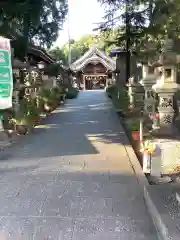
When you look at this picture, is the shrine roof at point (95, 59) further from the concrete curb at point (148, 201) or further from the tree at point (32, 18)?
the concrete curb at point (148, 201)

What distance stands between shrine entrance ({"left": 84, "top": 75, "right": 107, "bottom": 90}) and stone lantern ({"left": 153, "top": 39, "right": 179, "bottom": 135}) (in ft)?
149

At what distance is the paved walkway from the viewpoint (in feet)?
14.3

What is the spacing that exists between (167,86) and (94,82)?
50.4 metres

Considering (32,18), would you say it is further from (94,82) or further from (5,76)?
(94,82)

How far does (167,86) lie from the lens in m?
10.9

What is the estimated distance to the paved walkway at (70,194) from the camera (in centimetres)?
436

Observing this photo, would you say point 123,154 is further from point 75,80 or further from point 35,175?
point 75,80

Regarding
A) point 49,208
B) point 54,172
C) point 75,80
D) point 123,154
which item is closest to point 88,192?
point 49,208

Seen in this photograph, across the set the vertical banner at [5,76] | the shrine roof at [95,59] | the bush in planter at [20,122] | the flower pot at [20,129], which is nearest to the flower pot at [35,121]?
the bush in planter at [20,122]

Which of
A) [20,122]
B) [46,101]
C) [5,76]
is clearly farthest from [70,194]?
[46,101]

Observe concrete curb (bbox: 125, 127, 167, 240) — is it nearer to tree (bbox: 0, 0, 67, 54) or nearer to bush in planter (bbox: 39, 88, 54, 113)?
tree (bbox: 0, 0, 67, 54)

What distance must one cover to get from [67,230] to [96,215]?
58 cm

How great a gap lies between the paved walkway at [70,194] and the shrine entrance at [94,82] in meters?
47.0

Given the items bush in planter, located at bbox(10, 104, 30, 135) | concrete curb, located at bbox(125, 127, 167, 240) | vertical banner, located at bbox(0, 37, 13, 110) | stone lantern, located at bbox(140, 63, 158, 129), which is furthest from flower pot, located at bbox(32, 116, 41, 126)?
concrete curb, located at bbox(125, 127, 167, 240)
